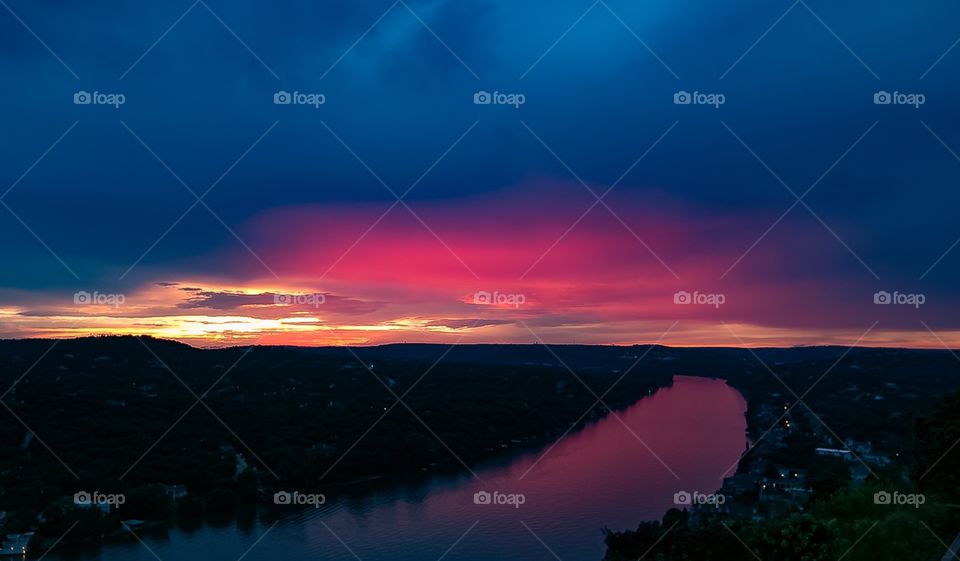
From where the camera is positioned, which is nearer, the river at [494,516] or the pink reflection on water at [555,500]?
the river at [494,516]

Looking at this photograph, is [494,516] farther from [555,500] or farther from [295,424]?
[295,424]

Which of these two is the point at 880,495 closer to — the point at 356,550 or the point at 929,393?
the point at 356,550

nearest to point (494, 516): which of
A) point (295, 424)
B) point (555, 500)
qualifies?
point (555, 500)

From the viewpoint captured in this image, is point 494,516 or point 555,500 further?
point 555,500

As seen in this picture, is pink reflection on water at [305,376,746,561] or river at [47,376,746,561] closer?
river at [47,376,746,561]

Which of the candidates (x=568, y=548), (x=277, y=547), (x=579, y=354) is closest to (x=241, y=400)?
(x=277, y=547)
